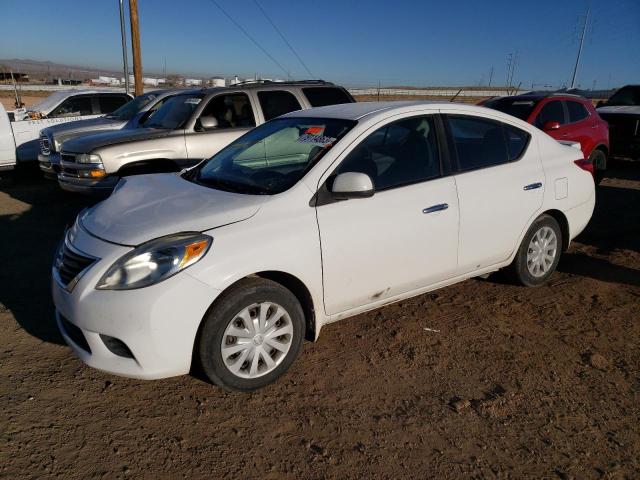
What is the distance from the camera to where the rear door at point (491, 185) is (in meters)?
3.95

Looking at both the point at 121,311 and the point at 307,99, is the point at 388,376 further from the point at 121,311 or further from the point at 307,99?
the point at 307,99

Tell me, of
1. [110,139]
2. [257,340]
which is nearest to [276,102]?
[110,139]

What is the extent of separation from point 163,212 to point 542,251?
11.0 ft

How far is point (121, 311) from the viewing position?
9.06 ft

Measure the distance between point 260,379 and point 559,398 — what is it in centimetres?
184

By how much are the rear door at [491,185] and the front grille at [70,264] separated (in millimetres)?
2612

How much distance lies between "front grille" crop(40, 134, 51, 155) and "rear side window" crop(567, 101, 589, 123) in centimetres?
932

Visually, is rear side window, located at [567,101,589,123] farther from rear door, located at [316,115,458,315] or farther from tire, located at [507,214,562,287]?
rear door, located at [316,115,458,315]

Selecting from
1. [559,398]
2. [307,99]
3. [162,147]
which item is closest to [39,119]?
[162,147]

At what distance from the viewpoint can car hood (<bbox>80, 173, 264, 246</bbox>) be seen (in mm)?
3004

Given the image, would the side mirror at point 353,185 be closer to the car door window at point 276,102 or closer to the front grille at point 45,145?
the car door window at point 276,102

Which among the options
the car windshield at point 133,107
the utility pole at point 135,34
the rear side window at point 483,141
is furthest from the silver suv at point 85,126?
the rear side window at point 483,141

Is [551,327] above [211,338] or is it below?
below

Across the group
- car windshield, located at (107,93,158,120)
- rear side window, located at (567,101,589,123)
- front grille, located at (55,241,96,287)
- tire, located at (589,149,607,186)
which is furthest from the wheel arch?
car windshield, located at (107,93,158,120)
